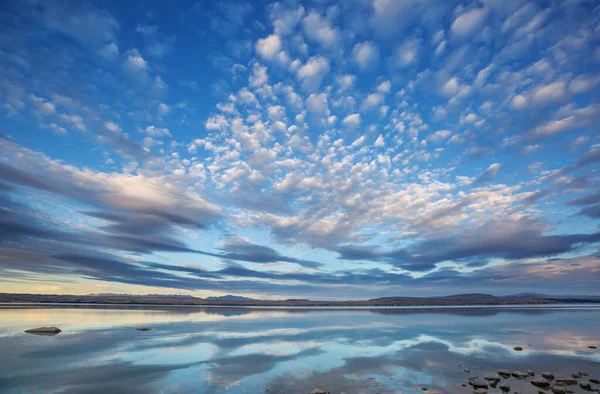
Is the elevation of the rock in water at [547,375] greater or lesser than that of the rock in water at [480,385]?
greater

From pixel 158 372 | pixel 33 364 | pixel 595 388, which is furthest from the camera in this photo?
pixel 33 364

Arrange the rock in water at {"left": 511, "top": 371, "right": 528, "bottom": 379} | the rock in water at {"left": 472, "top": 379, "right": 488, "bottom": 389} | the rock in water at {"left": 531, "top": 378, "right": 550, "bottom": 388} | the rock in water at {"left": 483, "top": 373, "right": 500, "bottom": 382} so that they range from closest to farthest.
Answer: the rock in water at {"left": 472, "top": 379, "right": 488, "bottom": 389} < the rock in water at {"left": 531, "top": 378, "right": 550, "bottom": 388} < the rock in water at {"left": 483, "top": 373, "right": 500, "bottom": 382} < the rock in water at {"left": 511, "top": 371, "right": 528, "bottom": 379}

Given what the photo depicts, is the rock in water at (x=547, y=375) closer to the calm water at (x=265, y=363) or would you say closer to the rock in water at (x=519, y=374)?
the rock in water at (x=519, y=374)

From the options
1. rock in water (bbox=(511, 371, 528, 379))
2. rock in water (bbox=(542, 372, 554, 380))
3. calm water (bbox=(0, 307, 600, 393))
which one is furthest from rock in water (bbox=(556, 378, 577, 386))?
calm water (bbox=(0, 307, 600, 393))

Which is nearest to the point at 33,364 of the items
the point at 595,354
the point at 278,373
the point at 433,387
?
the point at 278,373

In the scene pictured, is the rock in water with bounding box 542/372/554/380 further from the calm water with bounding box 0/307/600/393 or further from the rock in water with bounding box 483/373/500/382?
the rock in water with bounding box 483/373/500/382

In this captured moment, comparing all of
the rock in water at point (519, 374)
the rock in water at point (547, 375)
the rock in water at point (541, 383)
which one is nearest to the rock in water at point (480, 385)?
the rock in water at point (541, 383)

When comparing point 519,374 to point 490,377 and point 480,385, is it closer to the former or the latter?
point 490,377

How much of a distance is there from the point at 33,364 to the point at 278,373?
17.9m

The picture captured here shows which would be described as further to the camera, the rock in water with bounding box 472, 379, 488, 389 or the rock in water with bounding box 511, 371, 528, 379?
the rock in water with bounding box 511, 371, 528, 379

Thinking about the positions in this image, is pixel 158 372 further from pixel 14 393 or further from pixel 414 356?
pixel 414 356

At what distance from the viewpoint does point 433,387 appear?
18.3 metres

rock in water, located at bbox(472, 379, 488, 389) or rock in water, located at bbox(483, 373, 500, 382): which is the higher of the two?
rock in water, located at bbox(483, 373, 500, 382)

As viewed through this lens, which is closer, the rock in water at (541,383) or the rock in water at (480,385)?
the rock in water at (480,385)
